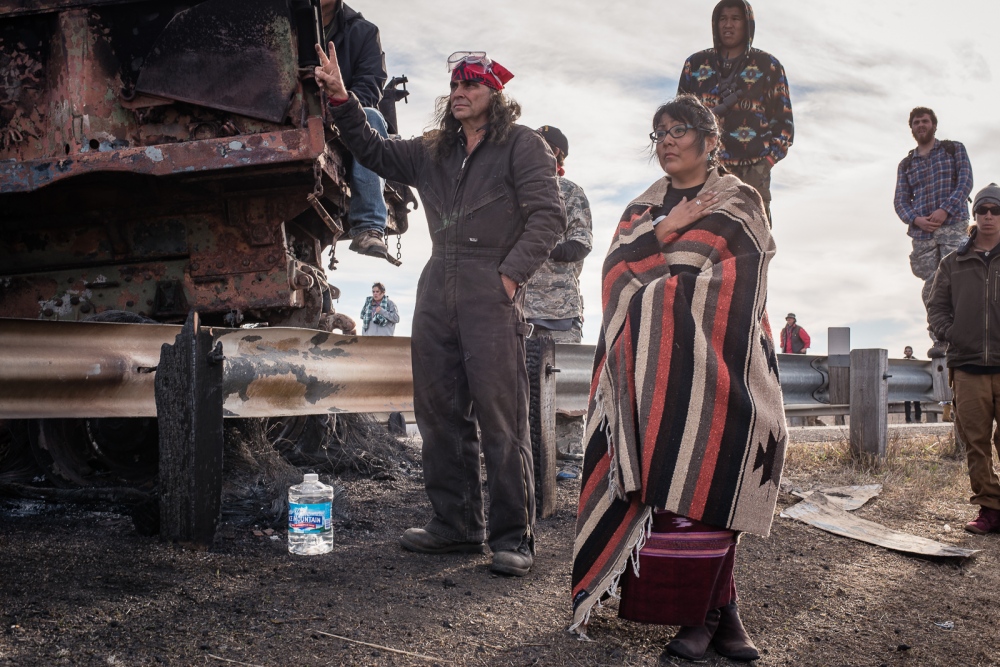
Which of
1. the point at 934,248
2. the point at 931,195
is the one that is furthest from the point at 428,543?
the point at 931,195

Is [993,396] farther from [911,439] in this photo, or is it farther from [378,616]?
[378,616]

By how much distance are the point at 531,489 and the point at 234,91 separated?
2.56m

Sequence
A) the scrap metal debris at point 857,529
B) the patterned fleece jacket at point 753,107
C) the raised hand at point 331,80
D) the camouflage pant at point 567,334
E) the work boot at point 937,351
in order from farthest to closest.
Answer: the work boot at point 937,351 < the camouflage pant at point 567,334 < the patterned fleece jacket at point 753,107 < the scrap metal debris at point 857,529 < the raised hand at point 331,80

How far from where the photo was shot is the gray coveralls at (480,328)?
4.09m

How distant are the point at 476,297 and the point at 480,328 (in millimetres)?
143

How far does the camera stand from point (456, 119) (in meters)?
4.40

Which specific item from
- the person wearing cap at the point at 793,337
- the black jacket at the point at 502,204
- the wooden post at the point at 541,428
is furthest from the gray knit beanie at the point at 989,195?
the person wearing cap at the point at 793,337

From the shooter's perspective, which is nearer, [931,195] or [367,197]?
[367,197]

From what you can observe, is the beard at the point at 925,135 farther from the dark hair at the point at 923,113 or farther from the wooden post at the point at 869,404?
the wooden post at the point at 869,404

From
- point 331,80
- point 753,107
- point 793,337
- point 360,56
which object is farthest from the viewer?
point 793,337

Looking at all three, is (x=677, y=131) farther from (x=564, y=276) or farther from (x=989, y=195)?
(x=989, y=195)

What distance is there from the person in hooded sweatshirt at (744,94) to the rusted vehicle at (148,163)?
278 centimetres

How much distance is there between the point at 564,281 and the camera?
6.87 m

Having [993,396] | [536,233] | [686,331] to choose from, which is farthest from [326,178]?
[993,396]
